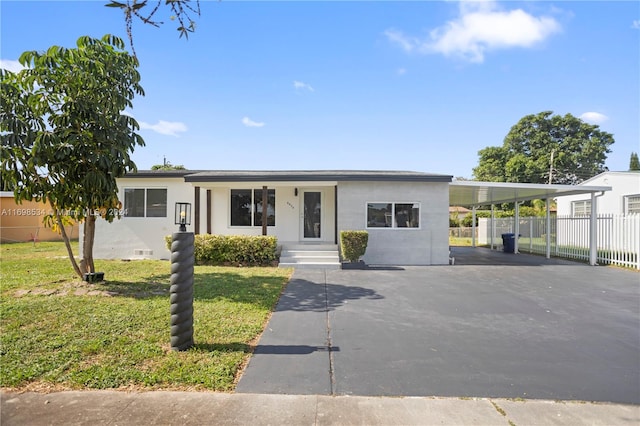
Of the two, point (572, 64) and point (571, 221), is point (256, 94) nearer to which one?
point (572, 64)

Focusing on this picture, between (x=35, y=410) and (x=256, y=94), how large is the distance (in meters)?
11.1

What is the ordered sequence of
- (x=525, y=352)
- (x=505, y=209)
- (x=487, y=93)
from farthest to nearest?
(x=505, y=209) → (x=487, y=93) → (x=525, y=352)

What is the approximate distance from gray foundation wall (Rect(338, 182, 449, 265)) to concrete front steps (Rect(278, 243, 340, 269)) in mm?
1022

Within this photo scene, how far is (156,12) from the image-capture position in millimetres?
3082

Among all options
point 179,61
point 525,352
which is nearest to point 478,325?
point 525,352

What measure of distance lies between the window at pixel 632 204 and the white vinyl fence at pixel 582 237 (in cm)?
391

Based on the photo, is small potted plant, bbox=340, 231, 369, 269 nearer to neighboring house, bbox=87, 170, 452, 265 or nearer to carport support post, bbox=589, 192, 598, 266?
neighboring house, bbox=87, 170, 452, 265

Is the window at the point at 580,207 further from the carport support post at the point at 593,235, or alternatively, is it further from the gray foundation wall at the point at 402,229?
the gray foundation wall at the point at 402,229

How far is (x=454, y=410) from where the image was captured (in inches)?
119

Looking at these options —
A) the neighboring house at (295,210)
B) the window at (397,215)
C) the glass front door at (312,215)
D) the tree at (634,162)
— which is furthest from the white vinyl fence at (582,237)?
the tree at (634,162)

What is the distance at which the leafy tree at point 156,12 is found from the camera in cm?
298

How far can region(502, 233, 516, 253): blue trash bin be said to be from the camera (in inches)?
701

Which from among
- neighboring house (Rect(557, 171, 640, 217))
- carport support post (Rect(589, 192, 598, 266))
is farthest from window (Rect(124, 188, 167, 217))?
neighboring house (Rect(557, 171, 640, 217))

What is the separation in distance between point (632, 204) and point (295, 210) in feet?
53.9
